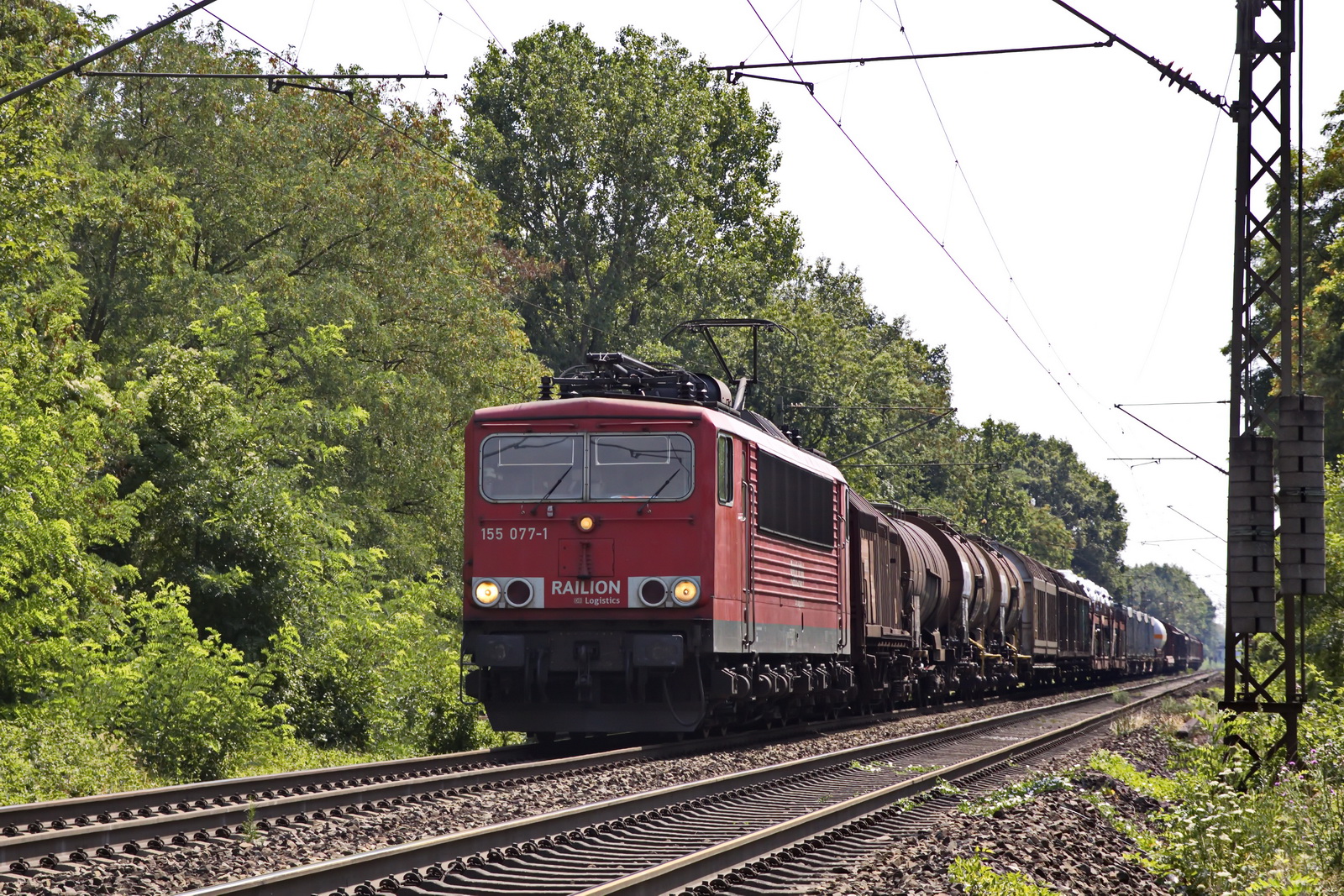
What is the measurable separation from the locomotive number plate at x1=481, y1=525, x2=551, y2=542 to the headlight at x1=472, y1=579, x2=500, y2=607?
0.46 metres

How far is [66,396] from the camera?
19469mm

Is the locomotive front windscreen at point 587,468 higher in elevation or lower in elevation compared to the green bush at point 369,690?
higher

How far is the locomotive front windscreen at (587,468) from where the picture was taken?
1557 centimetres

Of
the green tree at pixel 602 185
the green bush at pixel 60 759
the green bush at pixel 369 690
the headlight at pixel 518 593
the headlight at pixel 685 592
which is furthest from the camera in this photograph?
the green tree at pixel 602 185

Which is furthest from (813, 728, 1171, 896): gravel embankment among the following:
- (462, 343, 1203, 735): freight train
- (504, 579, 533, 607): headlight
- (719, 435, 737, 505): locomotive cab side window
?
(504, 579, 533, 607): headlight

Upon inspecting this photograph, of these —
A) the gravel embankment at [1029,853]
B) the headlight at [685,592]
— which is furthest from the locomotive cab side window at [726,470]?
the gravel embankment at [1029,853]

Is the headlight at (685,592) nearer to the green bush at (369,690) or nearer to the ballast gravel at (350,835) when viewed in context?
the ballast gravel at (350,835)

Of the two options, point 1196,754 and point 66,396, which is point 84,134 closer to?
point 66,396

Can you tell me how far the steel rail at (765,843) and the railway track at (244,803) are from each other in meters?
Result: 2.75

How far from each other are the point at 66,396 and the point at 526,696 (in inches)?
325

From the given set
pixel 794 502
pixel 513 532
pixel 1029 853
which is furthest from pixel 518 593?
pixel 1029 853

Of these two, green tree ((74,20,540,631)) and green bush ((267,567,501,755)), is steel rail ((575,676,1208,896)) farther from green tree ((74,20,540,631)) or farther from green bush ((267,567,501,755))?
green tree ((74,20,540,631))

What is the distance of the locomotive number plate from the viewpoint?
15.6 metres

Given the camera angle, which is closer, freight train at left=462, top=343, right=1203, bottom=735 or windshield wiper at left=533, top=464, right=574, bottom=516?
freight train at left=462, top=343, right=1203, bottom=735
